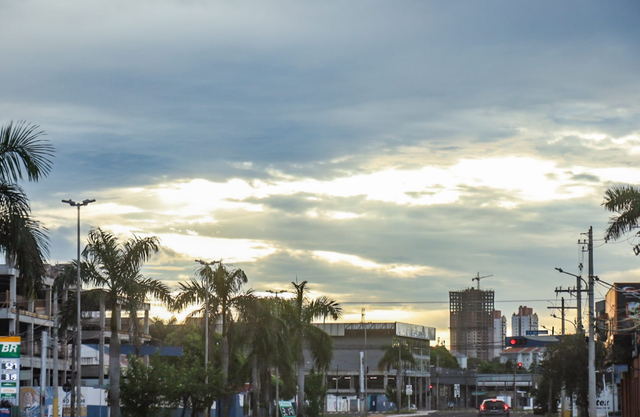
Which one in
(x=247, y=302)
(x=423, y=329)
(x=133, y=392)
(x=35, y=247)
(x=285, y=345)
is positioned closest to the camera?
(x=35, y=247)

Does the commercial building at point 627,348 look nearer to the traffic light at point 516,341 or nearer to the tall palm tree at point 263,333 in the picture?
the traffic light at point 516,341

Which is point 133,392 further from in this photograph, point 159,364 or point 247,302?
point 247,302

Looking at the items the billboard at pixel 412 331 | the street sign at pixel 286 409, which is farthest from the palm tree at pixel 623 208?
the billboard at pixel 412 331

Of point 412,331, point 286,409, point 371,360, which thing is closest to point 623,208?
point 286,409

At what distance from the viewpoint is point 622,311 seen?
241 feet

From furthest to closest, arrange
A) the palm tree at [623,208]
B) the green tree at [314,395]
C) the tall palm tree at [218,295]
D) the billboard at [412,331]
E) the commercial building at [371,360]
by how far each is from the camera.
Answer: the billboard at [412,331] → the commercial building at [371,360] → the green tree at [314,395] → the tall palm tree at [218,295] → the palm tree at [623,208]

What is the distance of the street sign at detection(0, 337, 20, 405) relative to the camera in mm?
35625

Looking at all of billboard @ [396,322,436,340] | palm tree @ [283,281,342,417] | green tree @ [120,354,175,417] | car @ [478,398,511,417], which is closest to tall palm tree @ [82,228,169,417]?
green tree @ [120,354,175,417]

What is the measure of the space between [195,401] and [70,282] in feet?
88.1

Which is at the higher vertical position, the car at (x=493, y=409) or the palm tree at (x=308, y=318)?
the palm tree at (x=308, y=318)

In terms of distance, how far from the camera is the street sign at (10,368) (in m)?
35.6

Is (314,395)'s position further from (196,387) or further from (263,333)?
(196,387)

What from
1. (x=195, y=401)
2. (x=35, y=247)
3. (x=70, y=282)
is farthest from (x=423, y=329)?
(x=35, y=247)

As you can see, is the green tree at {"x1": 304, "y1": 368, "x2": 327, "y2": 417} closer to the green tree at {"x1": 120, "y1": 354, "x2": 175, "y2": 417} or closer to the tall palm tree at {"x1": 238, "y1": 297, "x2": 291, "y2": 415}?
the tall palm tree at {"x1": 238, "y1": 297, "x2": 291, "y2": 415}
